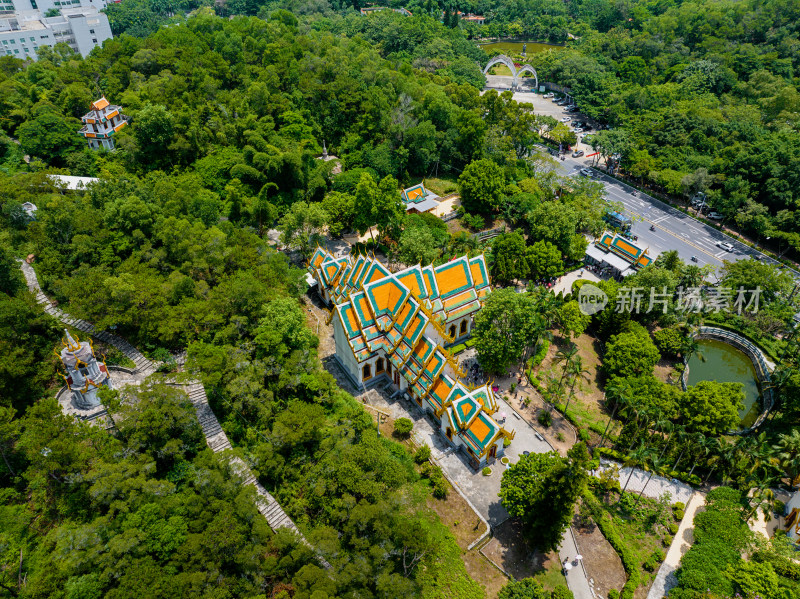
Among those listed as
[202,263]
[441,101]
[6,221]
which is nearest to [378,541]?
[202,263]

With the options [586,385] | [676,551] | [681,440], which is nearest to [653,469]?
[681,440]

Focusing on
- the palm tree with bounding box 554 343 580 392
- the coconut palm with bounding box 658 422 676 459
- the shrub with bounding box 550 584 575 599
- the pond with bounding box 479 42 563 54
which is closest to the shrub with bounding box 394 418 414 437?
the palm tree with bounding box 554 343 580 392

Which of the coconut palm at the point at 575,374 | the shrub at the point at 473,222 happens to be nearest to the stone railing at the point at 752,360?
the coconut palm at the point at 575,374

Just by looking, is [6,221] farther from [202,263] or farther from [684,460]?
[684,460]

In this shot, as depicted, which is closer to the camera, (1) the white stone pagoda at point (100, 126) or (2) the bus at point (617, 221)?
(2) the bus at point (617, 221)

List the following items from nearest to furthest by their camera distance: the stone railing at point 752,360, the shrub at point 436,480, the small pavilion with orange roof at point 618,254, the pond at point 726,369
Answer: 1. the shrub at point 436,480
2. the stone railing at point 752,360
3. the pond at point 726,369
4. the small pavilion with orange roof at point 618,254

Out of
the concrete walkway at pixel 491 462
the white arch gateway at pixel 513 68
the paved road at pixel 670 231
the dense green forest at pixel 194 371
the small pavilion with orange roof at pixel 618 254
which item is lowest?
the concrete walkway at pixel 491 462

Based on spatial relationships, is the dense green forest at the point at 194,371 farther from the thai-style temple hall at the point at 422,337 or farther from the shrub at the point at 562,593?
the shrub at the point at 562,593
